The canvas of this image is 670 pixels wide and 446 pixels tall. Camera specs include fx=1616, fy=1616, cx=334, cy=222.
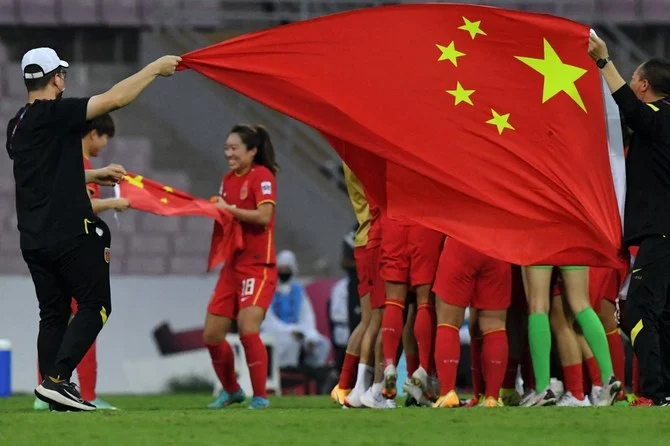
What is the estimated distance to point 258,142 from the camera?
1240 centimetres

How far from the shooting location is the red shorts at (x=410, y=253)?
36.6ft

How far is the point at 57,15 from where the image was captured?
20.7m

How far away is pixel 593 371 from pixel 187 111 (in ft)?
32.5

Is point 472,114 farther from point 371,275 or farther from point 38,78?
point 38,78

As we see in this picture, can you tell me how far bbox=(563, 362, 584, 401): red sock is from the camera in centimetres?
1115

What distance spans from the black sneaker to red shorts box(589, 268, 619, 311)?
4.19 metres

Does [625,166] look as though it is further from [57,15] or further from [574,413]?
[57,15]

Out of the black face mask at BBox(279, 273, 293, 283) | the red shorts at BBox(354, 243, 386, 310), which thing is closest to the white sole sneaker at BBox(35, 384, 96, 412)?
the red shorts at BBox(354, 243, 386, 310)

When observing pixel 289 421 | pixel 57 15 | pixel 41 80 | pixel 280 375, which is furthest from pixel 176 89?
pixel 289 421

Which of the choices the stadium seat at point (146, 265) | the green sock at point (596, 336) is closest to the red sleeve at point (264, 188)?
the green sock at point (596, 336)

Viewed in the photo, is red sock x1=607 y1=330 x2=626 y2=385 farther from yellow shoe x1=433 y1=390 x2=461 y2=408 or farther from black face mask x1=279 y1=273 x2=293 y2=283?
black face mask x1=279 y1=273 x2=293 y2=283

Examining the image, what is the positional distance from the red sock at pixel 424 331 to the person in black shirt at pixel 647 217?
162 cm

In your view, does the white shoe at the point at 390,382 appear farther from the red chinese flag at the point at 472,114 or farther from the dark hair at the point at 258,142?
the dark hair at the point at 258,142

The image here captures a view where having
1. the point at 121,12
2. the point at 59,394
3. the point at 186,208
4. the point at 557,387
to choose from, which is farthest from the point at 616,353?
A: the point at 121,12
